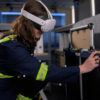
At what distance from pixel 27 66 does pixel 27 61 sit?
3cm

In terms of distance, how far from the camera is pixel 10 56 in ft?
4.66

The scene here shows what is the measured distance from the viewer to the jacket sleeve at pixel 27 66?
1404mm

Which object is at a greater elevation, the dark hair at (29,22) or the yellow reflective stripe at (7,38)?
the dark hair at (29,22)

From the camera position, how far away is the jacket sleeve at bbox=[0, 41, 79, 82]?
1404mm

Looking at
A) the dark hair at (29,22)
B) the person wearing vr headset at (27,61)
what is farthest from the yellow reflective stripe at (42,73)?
the dark hair at (29,22)

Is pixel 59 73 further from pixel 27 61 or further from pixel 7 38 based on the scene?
pixel 7 38

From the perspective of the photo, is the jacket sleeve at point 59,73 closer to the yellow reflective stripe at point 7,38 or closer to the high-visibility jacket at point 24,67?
the high-visibility jacket at point 24,67

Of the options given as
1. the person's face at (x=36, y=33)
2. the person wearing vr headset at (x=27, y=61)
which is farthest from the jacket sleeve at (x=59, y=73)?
the person's face at (x=36, y=33)

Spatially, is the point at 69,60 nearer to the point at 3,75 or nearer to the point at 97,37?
the point at 97,37

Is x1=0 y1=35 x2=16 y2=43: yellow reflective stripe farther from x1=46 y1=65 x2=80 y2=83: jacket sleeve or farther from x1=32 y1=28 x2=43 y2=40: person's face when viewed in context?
x1=46 y1=65 x2=80 y2=83: jacket sleeve

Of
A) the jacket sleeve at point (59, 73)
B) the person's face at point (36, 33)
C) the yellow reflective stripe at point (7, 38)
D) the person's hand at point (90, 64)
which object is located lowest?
the jacket sleeve at point (59, 73)

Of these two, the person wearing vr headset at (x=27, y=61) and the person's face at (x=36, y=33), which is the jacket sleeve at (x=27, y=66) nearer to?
the person wearing vr headset at (x=27, y=61)

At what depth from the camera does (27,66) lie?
141cm

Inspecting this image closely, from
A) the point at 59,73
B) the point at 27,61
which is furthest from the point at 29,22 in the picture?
the point at 59,73
